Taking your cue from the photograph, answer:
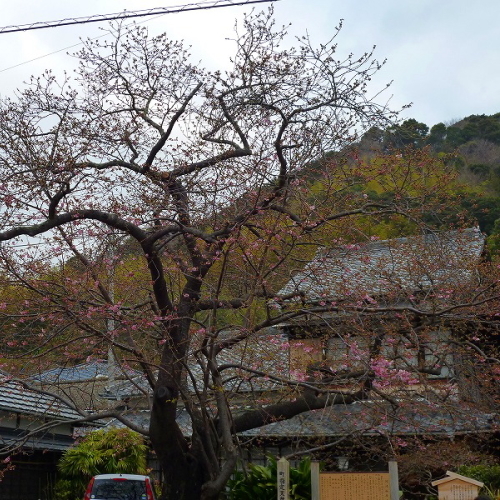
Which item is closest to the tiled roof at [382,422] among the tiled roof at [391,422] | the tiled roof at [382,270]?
the tiled roof at [391,422]

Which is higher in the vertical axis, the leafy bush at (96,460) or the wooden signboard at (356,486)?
the leafy bush at (96,460)

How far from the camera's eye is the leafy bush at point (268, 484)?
13.9 metres

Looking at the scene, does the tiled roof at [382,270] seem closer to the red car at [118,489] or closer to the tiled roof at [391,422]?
the tiled roof at [391,422]

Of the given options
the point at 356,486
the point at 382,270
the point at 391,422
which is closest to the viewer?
the point at 356,486

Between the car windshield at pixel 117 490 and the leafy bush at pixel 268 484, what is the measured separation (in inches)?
82.2

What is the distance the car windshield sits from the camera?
1288 cm

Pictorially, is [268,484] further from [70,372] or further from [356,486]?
[70,372]

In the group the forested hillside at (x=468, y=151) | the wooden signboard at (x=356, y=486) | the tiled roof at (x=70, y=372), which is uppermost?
the forested hillside at (x=468, y=151)

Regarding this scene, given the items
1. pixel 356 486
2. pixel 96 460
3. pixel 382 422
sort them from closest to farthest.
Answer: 1. pixel 356 486
2. pixel 382 422
3. pixel 96 460

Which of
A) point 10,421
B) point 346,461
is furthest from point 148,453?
point 346,461

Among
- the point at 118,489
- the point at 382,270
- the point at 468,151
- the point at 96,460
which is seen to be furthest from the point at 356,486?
the point at 468,151

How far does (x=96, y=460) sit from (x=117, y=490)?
3543 mm

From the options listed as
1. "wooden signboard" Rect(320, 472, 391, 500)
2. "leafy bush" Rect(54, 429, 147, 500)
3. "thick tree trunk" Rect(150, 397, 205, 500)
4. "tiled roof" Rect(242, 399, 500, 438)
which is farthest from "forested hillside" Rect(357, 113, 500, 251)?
"leafy bush" Rect(54, 429, 147, 500)

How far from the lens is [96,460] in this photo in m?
16.3
